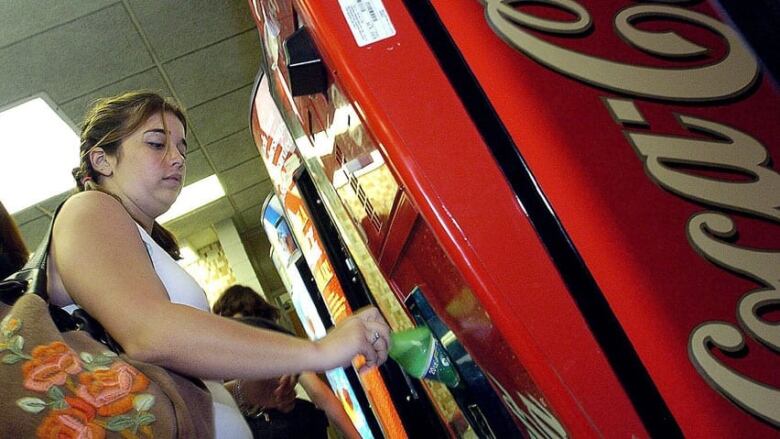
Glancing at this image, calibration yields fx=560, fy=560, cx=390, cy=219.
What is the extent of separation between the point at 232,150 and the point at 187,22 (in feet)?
5.29

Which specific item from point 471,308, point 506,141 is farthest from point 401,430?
point 506,141

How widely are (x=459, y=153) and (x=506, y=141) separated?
6cm

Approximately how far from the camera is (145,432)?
66 cm

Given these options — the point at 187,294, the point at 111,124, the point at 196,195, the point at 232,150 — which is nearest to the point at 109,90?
the point at 232,150

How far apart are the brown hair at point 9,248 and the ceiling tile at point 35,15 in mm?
2462

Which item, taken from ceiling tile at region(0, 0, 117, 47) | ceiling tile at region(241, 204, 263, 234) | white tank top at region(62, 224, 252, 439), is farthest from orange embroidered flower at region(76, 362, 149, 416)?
ceiling tile at region(241, 204, 263, 234)

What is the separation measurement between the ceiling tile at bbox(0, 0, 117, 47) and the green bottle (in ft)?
9.37

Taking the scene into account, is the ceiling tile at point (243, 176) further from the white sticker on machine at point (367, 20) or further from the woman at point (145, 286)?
the white sticker on machine at point (367, 20)

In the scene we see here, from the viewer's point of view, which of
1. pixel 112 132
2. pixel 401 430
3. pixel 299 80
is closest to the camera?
pixel 299 80

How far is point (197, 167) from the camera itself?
4.97 meters

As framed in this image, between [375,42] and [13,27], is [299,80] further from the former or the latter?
[13,27]

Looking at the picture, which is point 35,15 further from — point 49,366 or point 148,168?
point 49,366

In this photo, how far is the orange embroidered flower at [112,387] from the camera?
660 mm

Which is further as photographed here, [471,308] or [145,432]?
[471,308]
